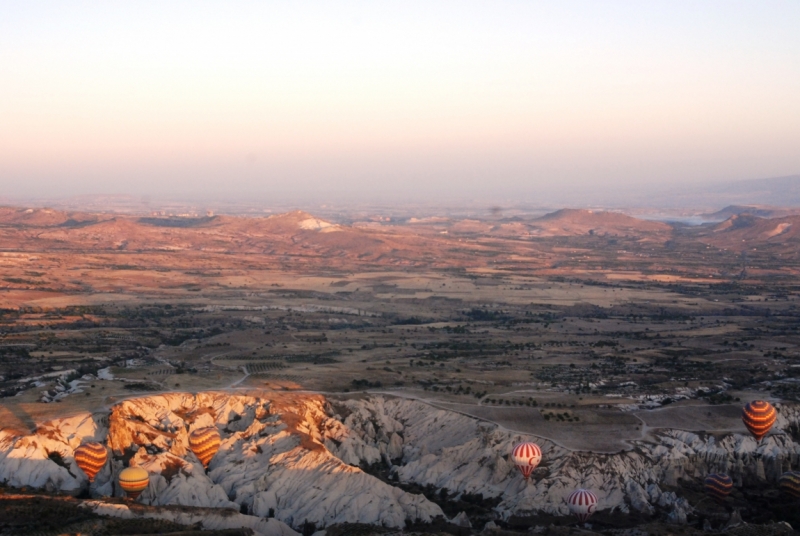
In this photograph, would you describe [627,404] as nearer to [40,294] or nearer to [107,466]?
[107,466]

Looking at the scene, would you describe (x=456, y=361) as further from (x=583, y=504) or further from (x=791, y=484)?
(x=791, y=484)

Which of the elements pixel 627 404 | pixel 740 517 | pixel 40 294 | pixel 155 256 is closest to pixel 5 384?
pixel 627 404

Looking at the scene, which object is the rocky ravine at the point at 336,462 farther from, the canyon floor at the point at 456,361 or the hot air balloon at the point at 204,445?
the hot air balloon at the point at 204,445

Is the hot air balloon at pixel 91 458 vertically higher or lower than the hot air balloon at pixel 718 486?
higher

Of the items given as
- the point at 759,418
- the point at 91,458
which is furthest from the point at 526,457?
the point at 91,458

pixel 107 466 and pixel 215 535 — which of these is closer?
pixel 215 535

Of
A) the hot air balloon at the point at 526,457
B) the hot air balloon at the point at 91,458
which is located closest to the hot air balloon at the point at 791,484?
the hot air balloon at the point at 526,457
